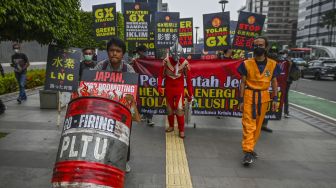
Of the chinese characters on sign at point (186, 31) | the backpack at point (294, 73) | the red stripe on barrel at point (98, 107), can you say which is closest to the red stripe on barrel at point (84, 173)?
the red stripe on barrel at point (98, 107)

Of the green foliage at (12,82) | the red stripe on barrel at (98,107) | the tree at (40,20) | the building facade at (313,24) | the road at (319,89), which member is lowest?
the road at (319,89)

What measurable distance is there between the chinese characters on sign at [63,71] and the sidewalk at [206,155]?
943 millimetres

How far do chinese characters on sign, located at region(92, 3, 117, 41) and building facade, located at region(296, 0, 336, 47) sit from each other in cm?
8752

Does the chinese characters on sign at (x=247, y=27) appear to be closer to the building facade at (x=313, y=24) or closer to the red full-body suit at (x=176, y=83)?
the red full-body suit at (x=176, y=83)

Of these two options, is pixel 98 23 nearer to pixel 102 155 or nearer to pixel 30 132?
pixel 30 132

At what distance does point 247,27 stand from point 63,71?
5154 mm

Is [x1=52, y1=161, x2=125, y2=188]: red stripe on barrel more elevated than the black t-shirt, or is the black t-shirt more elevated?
the black t-shirt

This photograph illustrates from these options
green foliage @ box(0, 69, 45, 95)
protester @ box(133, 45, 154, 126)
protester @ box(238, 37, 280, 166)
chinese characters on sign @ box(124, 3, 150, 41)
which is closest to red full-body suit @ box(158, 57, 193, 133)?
protester @ box(133, 45, 154, 126)

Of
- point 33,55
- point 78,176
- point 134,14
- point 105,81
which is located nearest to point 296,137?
point 105,81

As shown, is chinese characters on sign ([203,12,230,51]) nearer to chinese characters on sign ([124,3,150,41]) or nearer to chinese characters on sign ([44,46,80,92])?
chinese characters on sign ([124,3,150,41])

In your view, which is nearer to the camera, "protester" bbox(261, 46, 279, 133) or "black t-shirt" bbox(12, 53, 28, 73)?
"protester" bbox(261, 46, 279, 133)

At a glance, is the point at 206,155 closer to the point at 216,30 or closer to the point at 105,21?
the point at 216,30

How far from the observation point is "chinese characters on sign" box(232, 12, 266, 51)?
973 cm

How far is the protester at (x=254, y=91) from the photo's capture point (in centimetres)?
551
